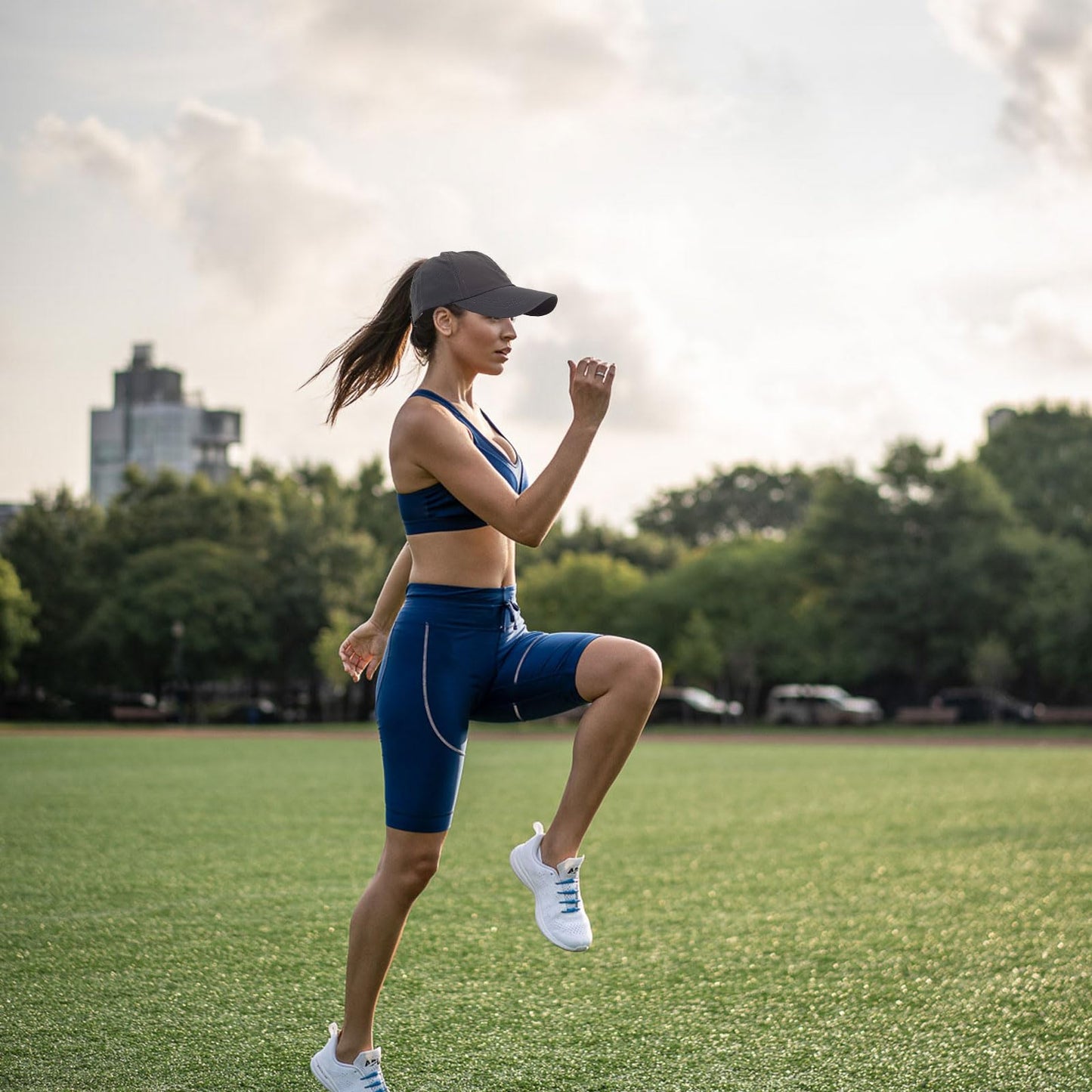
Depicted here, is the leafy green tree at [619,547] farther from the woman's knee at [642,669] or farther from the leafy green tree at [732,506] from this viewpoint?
the woman's knee at [642,669]

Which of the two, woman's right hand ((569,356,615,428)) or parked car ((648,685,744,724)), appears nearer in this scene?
woman's right hand ((569,356,615,428))

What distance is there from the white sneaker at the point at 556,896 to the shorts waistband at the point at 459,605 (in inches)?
23.1

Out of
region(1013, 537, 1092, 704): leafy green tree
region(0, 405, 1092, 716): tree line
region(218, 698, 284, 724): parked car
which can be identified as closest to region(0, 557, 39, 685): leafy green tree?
region(0, 405, 1092, 716): tree line

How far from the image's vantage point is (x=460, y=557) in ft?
12.1

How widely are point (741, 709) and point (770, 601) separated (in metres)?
4.52

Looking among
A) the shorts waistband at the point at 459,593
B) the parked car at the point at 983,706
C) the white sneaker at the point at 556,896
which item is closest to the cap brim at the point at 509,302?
the shorts waistband at the point at 459,593

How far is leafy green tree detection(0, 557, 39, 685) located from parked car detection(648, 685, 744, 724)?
26167 millimetres

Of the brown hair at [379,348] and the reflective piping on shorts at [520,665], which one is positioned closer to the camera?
the reflective piping on shorts at [520,665]

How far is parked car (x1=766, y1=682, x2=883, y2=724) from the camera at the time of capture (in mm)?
45781

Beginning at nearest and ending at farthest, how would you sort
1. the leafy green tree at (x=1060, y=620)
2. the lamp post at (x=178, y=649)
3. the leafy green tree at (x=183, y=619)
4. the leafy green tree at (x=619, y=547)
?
the leafy green tree at (x=1060, y=620), the lamp post at (x=178, y=649), the leafy green tree at (x=183, y=619), the leafy green tree at (x=619, y=547)

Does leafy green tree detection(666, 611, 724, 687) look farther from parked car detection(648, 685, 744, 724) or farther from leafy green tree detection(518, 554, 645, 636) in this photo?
leafy green tree detection(518, 554, 645, 636)

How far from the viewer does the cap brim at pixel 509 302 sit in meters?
3.77

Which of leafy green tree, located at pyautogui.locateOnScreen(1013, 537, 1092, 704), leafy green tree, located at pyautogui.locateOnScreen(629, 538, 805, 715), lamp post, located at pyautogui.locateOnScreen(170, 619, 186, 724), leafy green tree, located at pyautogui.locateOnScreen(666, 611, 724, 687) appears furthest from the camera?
lamp post, located at pyautogui.locateOnScreen(170, 619, 186, 724)

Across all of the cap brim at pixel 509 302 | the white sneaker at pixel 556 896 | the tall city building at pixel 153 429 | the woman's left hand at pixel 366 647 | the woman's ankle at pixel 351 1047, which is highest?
the tall city building at pixel 153 429
